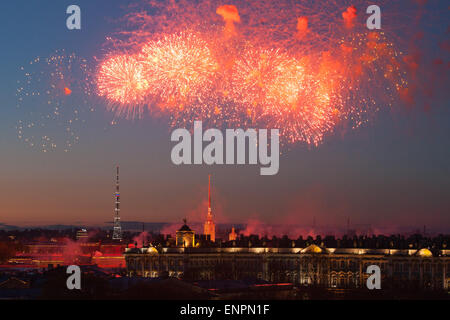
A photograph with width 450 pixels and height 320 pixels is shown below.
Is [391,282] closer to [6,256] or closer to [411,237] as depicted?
[411,237]

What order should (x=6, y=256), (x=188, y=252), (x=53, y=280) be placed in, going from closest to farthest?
(x=53, y=280)
(x=188, y=252)
(x=6, y=256)

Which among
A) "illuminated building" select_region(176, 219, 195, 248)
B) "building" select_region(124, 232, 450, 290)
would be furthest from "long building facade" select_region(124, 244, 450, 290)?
"illuminated building" select_region(176, 219, 195, 248)

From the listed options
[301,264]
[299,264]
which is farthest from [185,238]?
[301,264]

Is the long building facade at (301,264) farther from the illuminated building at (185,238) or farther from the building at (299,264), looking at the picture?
the illuminated building at (185,238)

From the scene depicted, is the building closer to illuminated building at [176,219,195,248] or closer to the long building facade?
the long building facade

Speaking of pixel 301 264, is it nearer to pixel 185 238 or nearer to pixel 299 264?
pixel 299 264
